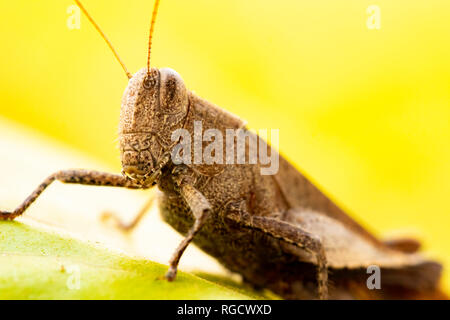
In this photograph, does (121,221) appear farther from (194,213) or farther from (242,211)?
(194,213)

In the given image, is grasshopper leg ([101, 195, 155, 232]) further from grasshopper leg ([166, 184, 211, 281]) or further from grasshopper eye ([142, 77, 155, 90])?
grasshopper eye ([142, 77, 155, 90])

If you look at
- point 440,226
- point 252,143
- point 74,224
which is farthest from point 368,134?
point 74,224

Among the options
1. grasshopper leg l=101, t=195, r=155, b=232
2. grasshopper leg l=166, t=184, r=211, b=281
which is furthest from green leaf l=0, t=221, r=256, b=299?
grasshopper leg l=101, t=195, r=155, b=232

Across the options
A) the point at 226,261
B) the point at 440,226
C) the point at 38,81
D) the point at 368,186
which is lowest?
the point at 440,226

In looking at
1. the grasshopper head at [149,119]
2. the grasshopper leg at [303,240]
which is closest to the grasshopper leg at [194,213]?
the grasshopper head at [149,119]

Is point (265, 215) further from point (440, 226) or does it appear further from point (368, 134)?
point (440, 226)

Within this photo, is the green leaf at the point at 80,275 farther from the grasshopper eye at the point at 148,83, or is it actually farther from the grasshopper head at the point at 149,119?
the grasshopper eye at the point at 148,83
